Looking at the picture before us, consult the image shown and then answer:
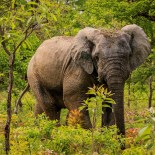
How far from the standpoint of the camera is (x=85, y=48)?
9.22 metres

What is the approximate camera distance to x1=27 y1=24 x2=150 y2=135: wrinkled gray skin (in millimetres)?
8406

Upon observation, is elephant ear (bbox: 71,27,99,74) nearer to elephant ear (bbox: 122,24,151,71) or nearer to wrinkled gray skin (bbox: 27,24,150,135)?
wrinkled gray skin (bbox: 27,24,150,135)

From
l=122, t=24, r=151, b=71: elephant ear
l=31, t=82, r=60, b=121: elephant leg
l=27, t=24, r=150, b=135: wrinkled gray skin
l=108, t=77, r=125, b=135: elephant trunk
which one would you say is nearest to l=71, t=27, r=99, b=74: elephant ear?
l=27, t=24, r=150, b=135: wrinkled gray skin

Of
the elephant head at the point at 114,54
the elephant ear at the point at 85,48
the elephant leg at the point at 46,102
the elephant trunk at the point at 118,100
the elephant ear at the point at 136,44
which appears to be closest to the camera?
the elephant trunk at the point at 118,100

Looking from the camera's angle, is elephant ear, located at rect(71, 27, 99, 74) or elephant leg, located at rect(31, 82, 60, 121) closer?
elephant ear, located at rect(71, 27, 99, 74)

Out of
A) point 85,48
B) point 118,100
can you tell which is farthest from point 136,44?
point 118,100

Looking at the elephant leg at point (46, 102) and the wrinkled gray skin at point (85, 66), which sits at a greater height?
the wrinkled gray skin at point (85, 66)

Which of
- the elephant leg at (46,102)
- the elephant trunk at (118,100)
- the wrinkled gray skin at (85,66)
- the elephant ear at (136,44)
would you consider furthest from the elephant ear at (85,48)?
the elephant leg at (46,102)

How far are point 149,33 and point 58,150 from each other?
8.23m

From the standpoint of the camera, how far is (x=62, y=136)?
617cm

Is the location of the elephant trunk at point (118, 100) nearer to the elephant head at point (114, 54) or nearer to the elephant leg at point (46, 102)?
the elephant head at point (114, 54)

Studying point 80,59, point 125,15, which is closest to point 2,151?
point 80,59

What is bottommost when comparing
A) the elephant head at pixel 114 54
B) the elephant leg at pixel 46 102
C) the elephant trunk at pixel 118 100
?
the elephant leg at pixel 46 102

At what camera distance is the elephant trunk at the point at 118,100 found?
7.79 m
